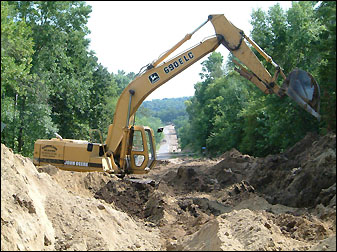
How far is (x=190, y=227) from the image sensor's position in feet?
35.8

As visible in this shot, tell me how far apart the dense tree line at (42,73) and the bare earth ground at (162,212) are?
29.0 ft

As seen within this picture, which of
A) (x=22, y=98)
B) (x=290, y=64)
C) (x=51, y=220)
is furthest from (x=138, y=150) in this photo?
(x=290, y=64)

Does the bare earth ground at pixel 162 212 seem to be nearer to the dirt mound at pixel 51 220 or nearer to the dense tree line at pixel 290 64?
the dirt mound at pixel 51 220

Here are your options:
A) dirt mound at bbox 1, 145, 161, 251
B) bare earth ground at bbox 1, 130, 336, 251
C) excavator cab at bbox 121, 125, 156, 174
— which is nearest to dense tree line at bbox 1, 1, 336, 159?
bare earth ground at bbox 1, 130, 336, 251

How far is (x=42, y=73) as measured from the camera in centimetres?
2586

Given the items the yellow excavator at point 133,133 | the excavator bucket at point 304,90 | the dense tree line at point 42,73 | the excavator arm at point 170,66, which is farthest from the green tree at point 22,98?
the excavator bucket at point 304,90

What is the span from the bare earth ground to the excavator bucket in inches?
94.0

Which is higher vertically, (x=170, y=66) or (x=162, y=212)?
(x=170, y=66)

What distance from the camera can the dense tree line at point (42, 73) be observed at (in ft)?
71.0

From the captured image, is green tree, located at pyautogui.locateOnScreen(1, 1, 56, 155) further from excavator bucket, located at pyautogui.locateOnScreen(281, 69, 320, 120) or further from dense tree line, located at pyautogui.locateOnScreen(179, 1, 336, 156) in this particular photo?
excavator bucket, located at pyautogui.locateOnScreen(281, 69, 320, 120)

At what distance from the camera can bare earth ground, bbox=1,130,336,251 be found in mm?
8016

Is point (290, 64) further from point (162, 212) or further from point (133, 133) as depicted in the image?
point (162, 212)

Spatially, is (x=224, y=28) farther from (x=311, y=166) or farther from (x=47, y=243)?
(x=47, y=243)

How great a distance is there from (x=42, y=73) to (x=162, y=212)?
1586 cm
